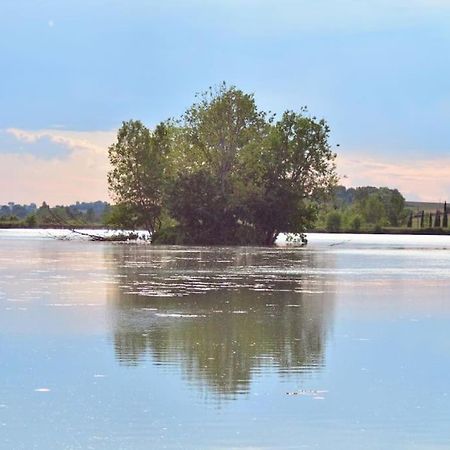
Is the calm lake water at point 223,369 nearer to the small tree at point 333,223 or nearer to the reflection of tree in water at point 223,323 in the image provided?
the reflection of tree in water at point 223,323

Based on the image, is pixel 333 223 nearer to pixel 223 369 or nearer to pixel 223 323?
pixel 223 323

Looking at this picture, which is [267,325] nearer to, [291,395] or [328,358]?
[328,358]

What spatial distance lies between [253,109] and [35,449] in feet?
215

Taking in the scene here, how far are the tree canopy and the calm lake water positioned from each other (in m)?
44.4

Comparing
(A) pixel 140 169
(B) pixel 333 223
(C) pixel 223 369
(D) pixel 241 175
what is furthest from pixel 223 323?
(B) pixel 333 223

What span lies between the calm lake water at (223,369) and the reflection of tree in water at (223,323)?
4 centimetres

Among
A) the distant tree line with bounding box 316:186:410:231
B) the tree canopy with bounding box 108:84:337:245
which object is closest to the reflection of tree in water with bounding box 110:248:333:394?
the tree canopy with bounding box 108:84:337:245

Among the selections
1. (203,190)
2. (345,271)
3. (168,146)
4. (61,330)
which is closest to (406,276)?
(345,271)

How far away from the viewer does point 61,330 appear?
18141mm

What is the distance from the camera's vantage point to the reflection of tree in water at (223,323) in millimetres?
14234

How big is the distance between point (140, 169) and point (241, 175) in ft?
46.1

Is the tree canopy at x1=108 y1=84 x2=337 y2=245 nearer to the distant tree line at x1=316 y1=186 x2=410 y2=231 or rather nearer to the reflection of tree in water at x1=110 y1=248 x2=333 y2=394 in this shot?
the reflection of tree in water at x1=110 y1=248 x2=333 y2=394

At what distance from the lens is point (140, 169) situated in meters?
85.4

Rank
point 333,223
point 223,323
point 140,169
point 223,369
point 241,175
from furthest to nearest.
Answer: point 333,223
point 140,169
point 241,175
point 223,323
point 223,369
